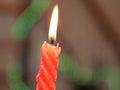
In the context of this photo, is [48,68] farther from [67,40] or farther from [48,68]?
[67,40]

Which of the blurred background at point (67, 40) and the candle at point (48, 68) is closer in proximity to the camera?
the candle at point (48, 68)

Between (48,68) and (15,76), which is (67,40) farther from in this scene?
(48,68)

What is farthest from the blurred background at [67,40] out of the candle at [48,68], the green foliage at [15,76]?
the candle at [48,68]

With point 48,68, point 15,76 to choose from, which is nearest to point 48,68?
point 48,68

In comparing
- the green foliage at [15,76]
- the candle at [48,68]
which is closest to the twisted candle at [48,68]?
the candle at [48,68]

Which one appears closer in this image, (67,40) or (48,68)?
(48,68)

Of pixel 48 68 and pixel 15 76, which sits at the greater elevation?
pixel 48 68

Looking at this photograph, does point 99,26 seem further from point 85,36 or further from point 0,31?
point 0,31

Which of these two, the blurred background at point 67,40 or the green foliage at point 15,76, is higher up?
the blurred background at point 67,40

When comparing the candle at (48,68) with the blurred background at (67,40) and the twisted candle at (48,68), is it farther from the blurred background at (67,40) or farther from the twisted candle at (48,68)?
the blurred background at (67,40)

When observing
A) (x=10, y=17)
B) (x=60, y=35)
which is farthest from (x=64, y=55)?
(x=10, y=17)
